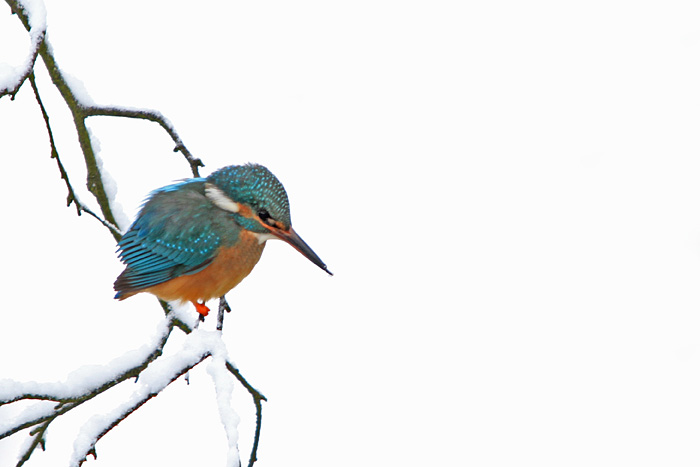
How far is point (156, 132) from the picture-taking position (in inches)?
232

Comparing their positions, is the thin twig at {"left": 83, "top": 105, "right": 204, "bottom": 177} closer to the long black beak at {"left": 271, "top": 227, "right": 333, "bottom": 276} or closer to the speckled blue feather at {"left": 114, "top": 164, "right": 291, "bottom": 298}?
the speckled blue feather at {"left": 114, "top": 164, "right": 291, "bottom": 298}

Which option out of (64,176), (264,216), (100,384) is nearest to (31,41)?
(64,176)

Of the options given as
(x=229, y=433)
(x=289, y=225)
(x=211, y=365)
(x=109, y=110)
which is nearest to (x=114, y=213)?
(x=109, y=110)

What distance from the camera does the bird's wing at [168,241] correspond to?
256 cm

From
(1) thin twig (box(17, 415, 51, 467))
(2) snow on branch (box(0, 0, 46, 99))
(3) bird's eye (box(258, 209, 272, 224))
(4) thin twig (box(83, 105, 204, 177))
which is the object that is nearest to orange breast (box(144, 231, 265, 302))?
(3) bird's eye (box(258, 209, 272, 224))

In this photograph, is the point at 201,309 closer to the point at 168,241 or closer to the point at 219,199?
the point at 168,241

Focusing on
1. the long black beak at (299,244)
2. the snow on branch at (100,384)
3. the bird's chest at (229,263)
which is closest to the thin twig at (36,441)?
the snow on branch at (100,384)

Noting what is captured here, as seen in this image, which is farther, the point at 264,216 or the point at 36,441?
the point at 264,216

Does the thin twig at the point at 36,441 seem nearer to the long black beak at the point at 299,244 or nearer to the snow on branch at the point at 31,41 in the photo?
the snow on branch at the point at 31,41

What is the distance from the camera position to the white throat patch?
2.58m

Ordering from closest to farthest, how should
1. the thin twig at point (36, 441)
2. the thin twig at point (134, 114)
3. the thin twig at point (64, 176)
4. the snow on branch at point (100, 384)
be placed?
the snow on branch at point (100, 384), the thin twig at point (36, 441), the thin twig at point (64, 176), the thin twig at point (134, 114)

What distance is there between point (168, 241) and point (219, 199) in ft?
0.75

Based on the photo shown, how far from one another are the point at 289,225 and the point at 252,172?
0.21m

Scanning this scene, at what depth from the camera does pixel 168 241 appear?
2.62 meters
